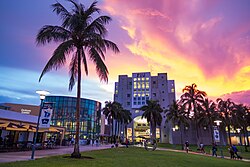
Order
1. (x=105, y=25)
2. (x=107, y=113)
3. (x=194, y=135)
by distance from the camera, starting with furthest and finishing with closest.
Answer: (x=194, y=135) < (x=107, y=113) < (x=105, y=25)

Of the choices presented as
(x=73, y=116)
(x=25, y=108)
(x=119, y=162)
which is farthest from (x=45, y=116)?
(x=73, y=116)

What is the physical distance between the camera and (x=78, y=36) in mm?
15062

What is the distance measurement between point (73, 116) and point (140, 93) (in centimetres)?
3923

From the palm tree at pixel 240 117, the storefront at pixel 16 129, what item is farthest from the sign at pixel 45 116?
the palm tree at pixel 240 117

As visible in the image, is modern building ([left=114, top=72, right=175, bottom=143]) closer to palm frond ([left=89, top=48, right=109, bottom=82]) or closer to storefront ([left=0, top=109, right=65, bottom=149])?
storefront ([left=0, top=109, right=65, bottom=149])

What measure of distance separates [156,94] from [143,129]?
20.1 m

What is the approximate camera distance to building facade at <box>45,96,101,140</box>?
66188 mm

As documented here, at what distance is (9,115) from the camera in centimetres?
2209

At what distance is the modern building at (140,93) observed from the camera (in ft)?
299

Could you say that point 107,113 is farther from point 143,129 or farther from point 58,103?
point 143,129

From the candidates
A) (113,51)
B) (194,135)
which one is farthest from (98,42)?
(194,135)

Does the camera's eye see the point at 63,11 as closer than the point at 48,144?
Yes

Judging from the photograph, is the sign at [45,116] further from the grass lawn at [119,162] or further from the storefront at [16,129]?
the storefront at [16,129]

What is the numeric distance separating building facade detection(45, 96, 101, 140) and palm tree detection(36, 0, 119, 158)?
53.9 m
